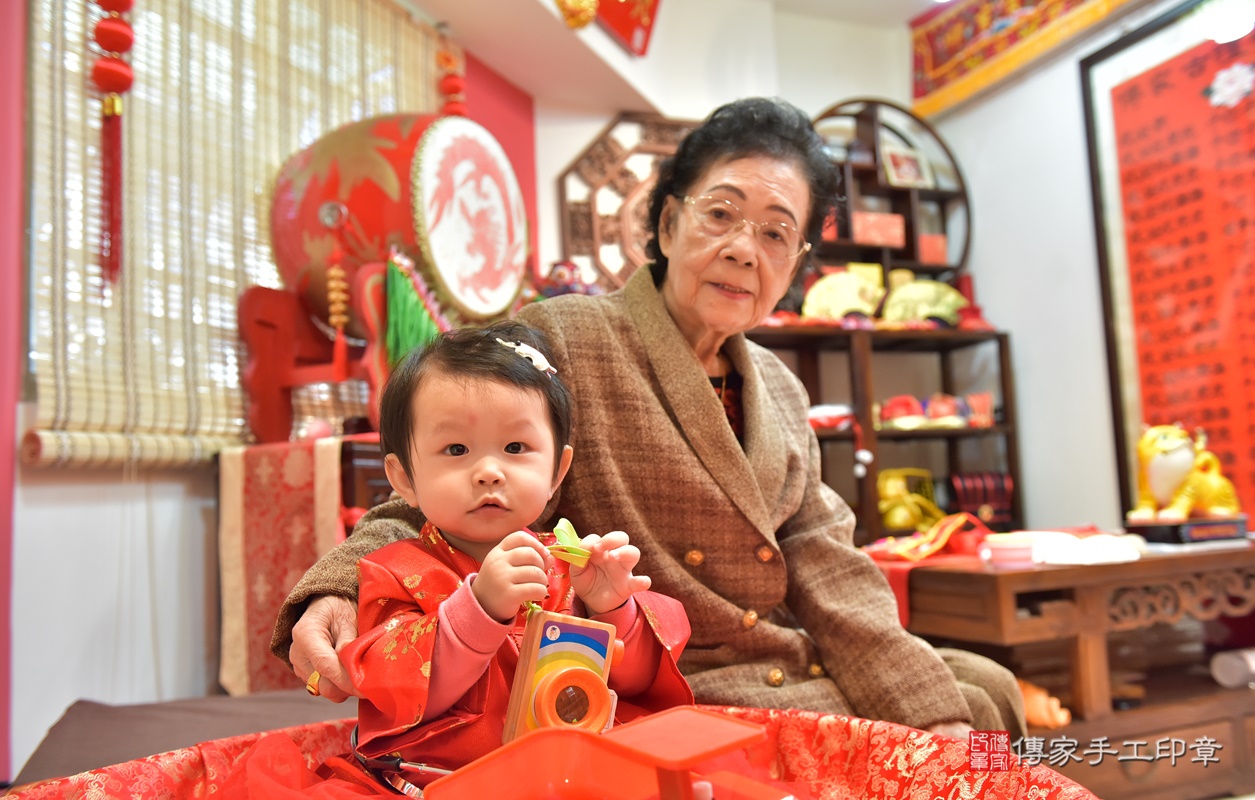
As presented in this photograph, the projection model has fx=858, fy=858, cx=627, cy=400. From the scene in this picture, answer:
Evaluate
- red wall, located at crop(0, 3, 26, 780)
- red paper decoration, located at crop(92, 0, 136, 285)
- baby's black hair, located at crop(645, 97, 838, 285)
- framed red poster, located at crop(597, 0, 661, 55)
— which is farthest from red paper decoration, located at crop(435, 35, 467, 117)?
baby's black hair, located at crop(645, 97, 838, 285)

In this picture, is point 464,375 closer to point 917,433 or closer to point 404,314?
point 404,314

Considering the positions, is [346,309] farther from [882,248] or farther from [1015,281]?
[1015,281]

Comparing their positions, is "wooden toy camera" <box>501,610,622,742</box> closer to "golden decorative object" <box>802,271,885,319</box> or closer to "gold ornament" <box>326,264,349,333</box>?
"gold ornament" <box>326,264,349,333</box>

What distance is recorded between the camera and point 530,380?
73cm

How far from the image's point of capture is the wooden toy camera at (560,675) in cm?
61

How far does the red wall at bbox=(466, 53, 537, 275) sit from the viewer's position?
2678 mm

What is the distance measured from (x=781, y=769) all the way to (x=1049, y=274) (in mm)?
2949

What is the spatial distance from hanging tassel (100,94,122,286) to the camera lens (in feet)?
4.63

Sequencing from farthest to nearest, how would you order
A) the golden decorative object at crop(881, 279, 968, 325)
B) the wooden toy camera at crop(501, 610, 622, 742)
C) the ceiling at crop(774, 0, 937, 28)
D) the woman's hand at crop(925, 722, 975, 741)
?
1. the ceiling at crop(774, 0, 937, 28)
2. the golden decorative object at crop(881, 279, 968, 325)
3. the woman's hand at crop(925, 722, 975, 741)
4. the wooden toy camera at crop(501, 610, 622, 742)

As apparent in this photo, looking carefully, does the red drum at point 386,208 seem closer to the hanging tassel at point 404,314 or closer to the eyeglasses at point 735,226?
the hanging tassel at point 404,314

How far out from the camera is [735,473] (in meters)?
1.05

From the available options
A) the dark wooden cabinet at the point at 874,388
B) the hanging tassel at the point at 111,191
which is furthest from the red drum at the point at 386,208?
the dark wooden cabinet at the point at 874,388

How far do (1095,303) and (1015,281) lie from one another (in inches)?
15.0

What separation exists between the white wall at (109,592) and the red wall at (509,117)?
1.26 m
